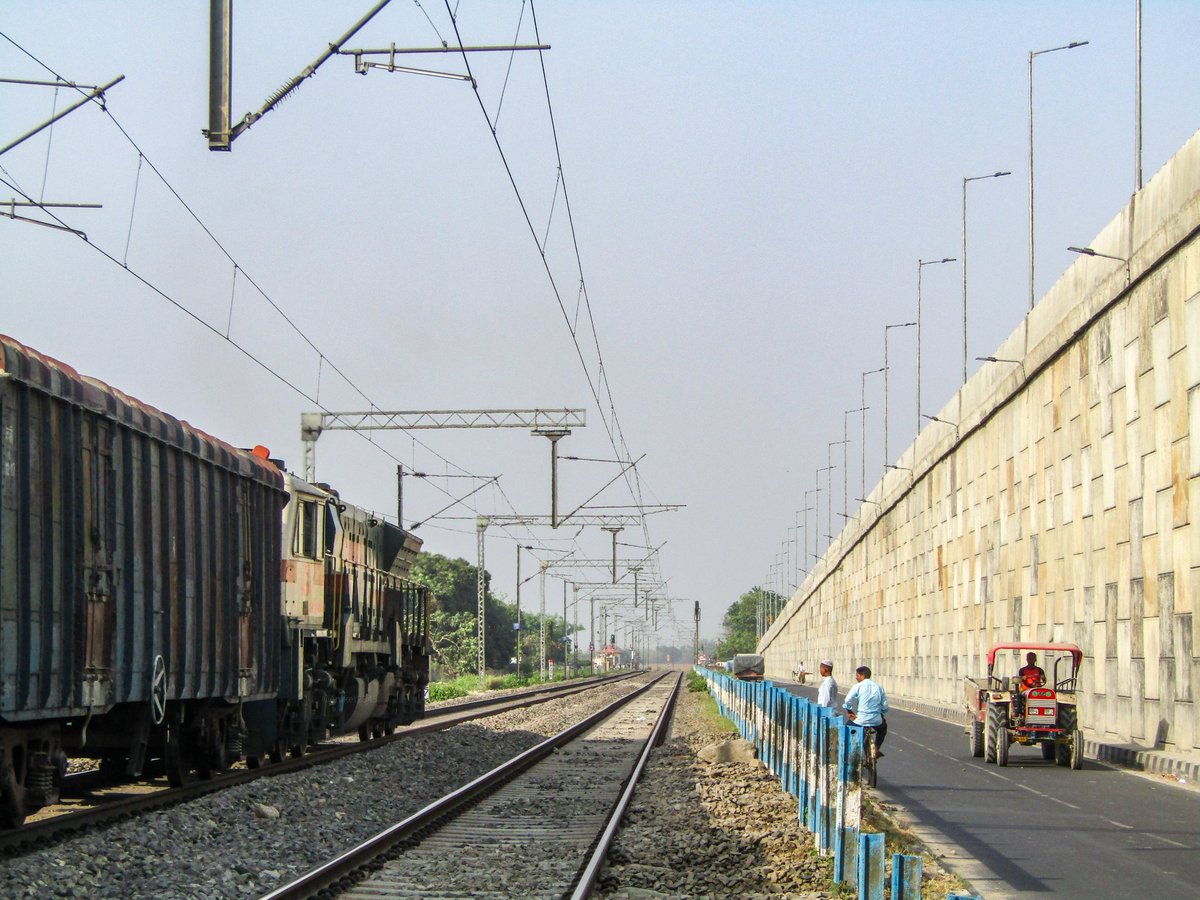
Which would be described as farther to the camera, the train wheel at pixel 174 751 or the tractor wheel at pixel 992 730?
the tractor wheel at pixel 992 730

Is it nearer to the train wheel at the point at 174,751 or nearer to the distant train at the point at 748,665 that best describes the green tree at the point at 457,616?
the distant train at the point at 748,665

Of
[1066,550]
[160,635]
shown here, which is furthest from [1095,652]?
[160,635]

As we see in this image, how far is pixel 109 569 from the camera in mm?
12633

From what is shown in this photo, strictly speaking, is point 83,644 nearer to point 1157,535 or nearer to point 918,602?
point 1157,535

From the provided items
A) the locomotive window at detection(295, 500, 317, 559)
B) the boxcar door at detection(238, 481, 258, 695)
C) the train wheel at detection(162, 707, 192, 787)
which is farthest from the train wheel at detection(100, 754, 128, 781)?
the locomotive window at detection(295, 500, 317, 559)

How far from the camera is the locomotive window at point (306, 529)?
20828mm

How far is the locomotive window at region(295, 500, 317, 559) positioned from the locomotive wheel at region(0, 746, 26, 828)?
9.02 metres

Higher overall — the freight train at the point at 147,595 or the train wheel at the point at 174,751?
the freight train at the point at 147,595

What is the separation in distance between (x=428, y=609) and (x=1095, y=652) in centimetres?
1452

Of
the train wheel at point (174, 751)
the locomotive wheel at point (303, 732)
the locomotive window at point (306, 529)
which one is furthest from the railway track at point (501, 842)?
the locomotive window at point (306, 529)

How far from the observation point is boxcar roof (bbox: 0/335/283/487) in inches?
436

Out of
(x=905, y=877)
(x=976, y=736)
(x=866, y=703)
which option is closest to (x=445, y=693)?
(x=976, y=736)

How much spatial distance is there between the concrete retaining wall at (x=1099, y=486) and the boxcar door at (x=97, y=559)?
16.9 m

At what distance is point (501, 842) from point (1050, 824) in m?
5.99
